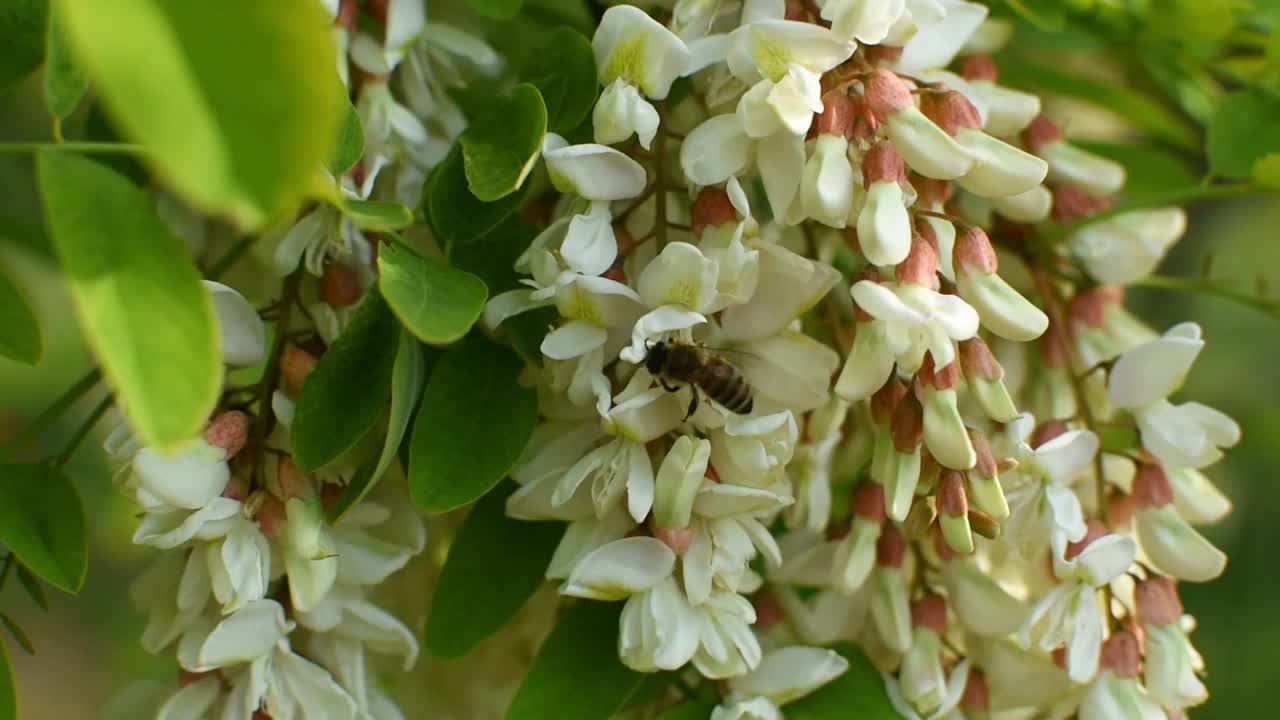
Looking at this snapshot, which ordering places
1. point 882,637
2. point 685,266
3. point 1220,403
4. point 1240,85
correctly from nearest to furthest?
point 685,266
point 882,637
point 1240,85
point 1220,403

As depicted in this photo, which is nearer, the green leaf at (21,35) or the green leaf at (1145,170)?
the green leaf at (21,35)

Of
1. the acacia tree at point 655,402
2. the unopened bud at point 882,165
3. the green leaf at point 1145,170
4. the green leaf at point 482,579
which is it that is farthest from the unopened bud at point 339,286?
the green leaf at point 1145,170

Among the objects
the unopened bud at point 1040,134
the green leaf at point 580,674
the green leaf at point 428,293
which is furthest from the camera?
the unopened bud at point 1040,134

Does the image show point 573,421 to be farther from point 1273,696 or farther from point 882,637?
point 1273,696

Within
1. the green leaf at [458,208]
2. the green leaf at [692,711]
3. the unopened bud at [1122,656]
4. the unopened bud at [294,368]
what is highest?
the green leaf at [458,208]

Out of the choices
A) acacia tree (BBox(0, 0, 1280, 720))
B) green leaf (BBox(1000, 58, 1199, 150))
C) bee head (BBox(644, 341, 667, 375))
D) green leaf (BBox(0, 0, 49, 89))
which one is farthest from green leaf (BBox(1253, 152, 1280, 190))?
green leaf (BBox(0, 0, 49, 89))

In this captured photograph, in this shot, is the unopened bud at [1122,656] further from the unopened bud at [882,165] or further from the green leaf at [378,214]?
the green leaf at [378,214]

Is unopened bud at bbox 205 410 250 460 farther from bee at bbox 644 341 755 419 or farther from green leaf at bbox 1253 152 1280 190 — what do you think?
green leaf at bbox 1253 152 1280 190

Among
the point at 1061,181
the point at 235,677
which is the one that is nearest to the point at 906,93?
the point at 1061,181
